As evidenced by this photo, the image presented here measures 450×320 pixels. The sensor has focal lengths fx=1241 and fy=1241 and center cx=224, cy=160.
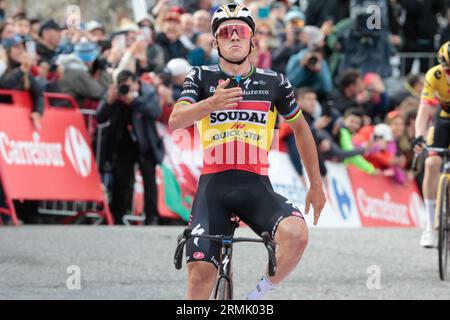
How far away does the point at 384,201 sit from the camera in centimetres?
1917

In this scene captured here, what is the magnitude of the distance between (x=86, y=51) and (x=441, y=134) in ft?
20.0

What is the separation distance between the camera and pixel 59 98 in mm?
16344

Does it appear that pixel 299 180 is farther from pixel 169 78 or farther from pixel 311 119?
pixel 169 78

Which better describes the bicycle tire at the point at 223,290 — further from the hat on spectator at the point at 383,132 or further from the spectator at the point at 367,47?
the spectator at the point at 367,47

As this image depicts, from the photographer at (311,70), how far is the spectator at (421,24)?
11.8ft

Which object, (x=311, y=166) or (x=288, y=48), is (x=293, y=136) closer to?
(x=288, y=48)

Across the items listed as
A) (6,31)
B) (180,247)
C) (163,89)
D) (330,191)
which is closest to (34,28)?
(6,31)

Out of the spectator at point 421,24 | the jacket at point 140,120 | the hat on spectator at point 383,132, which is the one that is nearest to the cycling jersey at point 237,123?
the jacket at point 140,120

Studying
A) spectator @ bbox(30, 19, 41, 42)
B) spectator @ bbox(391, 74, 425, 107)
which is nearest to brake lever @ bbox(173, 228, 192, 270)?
spectator @ bbox(30, 19, 41, 42)

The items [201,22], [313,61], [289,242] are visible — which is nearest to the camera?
[289,242]

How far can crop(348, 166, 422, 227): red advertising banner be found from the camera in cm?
1872

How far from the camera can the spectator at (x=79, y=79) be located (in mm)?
16625

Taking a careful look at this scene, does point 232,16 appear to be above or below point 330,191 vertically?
above

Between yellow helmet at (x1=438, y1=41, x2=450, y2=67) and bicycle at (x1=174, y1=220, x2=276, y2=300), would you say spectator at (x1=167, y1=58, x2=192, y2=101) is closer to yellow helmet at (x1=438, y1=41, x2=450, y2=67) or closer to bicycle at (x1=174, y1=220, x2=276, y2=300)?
yellow helmet at (x1=438, y1=41, x2=450, y2=67)
